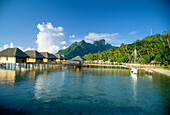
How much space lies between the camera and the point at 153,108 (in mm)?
6984

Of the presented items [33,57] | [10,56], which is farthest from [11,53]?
[33,57]

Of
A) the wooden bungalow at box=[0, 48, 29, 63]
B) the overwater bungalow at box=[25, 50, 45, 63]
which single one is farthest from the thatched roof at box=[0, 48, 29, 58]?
the overwater bungalow at box=[25, 50, 45, 63]

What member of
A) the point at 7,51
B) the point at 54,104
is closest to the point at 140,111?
the point at 54,104

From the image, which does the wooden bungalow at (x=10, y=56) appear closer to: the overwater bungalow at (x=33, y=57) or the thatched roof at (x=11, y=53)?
the thatched roof at (x=11, y=53)

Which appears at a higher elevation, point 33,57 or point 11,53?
point 11,53

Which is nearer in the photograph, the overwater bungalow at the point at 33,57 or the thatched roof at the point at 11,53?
the thatched roof at the point at 11,53

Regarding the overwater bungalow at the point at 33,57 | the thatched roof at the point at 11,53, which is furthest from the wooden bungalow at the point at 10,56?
the overwater bungalow at the point at 33,57

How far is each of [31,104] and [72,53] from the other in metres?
145

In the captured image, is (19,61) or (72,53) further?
(72,53)

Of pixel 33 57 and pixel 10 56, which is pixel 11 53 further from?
pixel 33 57

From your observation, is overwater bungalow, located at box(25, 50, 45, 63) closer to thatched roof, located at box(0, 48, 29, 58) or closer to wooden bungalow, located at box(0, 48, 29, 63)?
thatched roof, located at box(0, 48, 29, 58)

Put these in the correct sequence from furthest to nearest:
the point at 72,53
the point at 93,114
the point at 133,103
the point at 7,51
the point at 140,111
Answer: the point at 72,53 < the point at 7,51 < the point at 133,103 < the point at 140,111 < the point at 93,114

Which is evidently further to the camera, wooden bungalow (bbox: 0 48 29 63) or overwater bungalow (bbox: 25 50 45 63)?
overwater bungalow (bbox: 25 50 45 63)

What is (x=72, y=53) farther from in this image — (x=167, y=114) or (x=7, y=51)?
(x=167, y=114)
